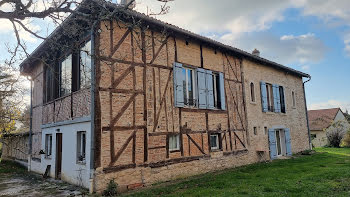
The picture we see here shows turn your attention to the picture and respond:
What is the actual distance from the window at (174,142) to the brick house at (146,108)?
4cm

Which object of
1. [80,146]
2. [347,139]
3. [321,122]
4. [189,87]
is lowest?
[347,139]

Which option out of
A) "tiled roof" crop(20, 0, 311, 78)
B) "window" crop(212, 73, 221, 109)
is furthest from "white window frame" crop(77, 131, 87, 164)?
"window" crop(212, 73, 221, 109)

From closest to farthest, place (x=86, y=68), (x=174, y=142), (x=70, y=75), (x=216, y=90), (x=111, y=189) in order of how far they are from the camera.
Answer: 1. (x=111, y=189)
2. (x=86, y=68)
3. (x=174, y=142)
4. (x=70, y=75)
5. (x=216, y=90)

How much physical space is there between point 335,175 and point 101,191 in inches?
276

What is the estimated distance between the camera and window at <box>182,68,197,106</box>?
9.40 metres

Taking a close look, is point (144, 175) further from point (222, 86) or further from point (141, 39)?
point (222, 86)

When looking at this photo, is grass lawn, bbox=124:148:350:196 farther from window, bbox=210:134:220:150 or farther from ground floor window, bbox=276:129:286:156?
ground floor window, bbox=276:129:286:156

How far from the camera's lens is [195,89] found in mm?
9688

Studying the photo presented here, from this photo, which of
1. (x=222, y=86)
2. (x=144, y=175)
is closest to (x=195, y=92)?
(x=222, y=86)

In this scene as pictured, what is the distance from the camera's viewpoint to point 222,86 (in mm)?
10773

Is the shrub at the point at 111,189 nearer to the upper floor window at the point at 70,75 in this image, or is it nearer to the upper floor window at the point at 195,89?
the upper floor window at the point at 70,75

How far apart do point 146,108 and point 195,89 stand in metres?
2.57

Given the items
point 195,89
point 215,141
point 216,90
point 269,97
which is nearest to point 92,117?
point 195,89

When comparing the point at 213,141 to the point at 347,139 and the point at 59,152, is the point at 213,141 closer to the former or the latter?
the point at 59,152
